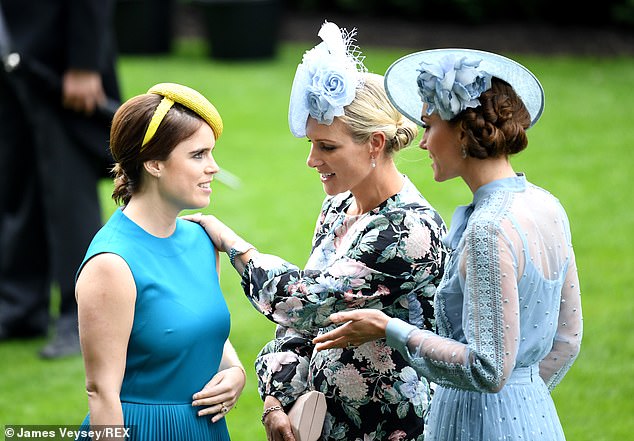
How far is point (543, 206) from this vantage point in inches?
121

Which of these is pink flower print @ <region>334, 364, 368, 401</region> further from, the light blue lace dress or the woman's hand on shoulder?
the woman's hand on shoulder

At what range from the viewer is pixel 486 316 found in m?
2.92

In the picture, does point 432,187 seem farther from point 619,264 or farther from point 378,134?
point 378,134

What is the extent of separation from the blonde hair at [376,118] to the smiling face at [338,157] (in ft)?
0.11

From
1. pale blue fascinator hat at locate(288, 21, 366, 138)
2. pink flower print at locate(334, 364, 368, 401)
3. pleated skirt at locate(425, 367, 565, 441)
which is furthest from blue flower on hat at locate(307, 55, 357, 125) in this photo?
pleated skirt at locate(425, 367, 565, 441)

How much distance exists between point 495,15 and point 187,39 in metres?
5.26

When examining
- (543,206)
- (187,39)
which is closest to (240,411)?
(543,206)

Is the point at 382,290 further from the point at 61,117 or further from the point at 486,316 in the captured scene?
the point at 61,117

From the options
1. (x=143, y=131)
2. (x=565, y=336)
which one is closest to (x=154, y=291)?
(x=143, y=131)

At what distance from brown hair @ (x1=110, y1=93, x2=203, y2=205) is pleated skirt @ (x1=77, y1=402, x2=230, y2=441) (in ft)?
2.43

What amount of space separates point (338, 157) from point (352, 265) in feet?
1.26

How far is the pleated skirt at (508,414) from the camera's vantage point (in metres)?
3.17

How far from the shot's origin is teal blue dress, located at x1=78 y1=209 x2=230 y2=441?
3.28 metres

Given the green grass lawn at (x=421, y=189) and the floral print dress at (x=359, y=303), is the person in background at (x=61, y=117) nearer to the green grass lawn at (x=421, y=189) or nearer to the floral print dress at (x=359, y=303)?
the green grass lawn at (x=421, y=189)
